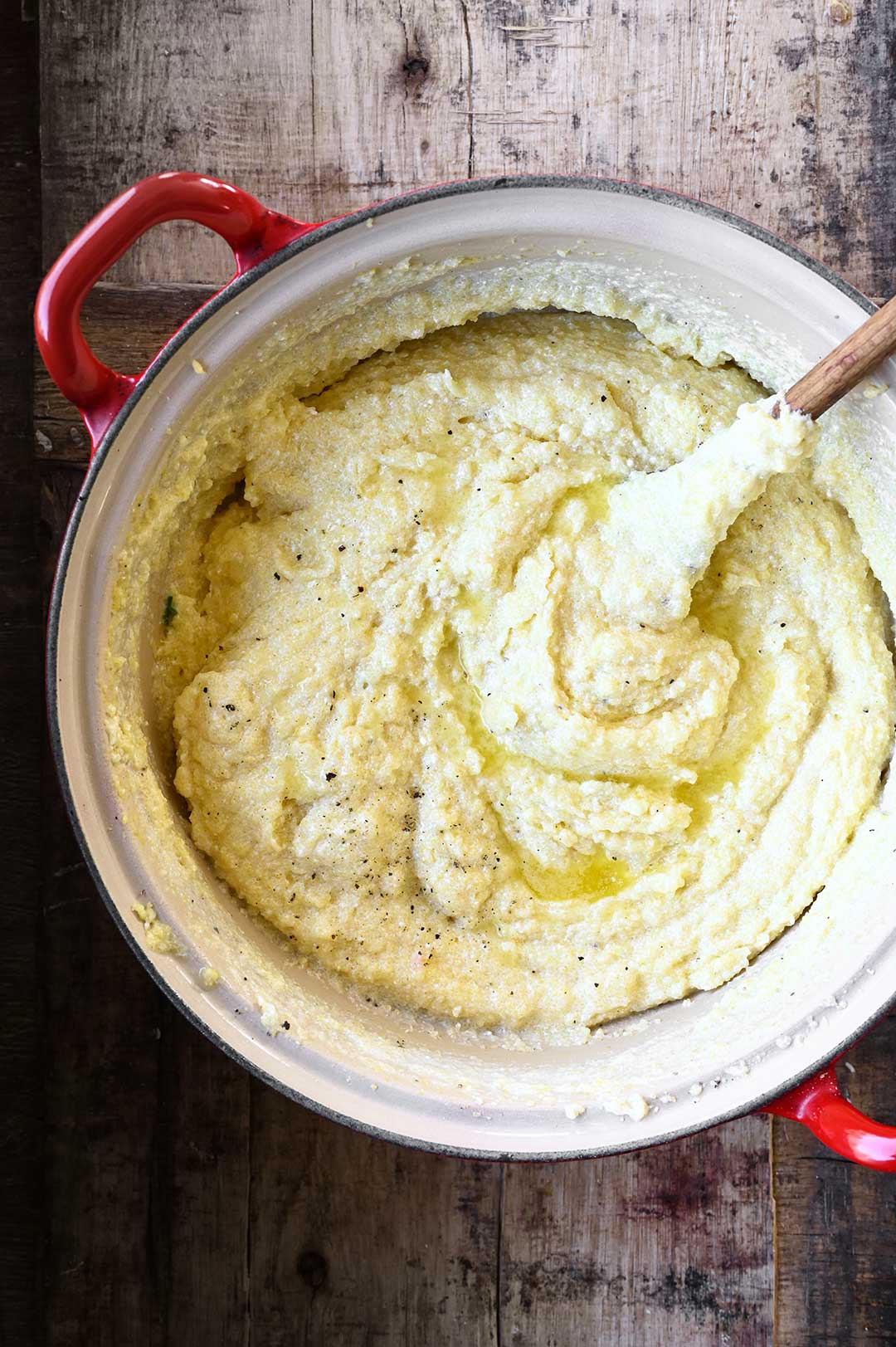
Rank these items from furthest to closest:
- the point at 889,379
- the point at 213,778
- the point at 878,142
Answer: the point at 878,142
the point at 213,778
the point at 889,379

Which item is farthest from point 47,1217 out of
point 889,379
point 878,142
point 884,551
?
point 878,142

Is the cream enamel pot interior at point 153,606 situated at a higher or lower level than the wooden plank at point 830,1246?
higher

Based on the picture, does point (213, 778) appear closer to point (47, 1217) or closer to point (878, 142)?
point (47, 1217)

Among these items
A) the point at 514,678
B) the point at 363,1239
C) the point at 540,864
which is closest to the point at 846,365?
the point at 514,678

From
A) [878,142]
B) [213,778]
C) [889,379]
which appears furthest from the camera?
[878,142]

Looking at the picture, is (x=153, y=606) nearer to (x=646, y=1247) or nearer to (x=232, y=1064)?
(x=232, y=1064)

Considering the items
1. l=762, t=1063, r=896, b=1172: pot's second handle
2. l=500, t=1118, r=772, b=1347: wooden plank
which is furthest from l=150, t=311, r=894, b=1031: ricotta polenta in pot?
l=500, t=1118, r=772, b=1347: wooden plank

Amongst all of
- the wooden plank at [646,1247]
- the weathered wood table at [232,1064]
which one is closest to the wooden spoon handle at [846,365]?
the weathered wood table at [232,1064]

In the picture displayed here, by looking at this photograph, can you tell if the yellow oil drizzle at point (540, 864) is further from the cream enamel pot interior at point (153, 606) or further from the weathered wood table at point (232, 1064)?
the weathered wood table at point (232, 1064)

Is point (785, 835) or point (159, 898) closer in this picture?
point (159, 898)
